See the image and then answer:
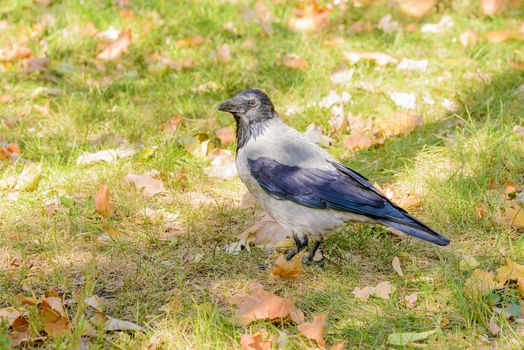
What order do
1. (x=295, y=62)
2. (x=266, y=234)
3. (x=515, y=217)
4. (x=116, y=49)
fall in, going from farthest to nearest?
1. (x=116, y=49)
2. (x=295, y=62)
3. (x=266, y=234)
4. (x=515, y=217)

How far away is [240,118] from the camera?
3.92m

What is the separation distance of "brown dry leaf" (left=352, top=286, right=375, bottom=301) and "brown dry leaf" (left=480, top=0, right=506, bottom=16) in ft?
14.7

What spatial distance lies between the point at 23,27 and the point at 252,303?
4.70 metres

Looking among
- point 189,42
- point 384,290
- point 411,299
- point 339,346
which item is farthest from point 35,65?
point 339,346

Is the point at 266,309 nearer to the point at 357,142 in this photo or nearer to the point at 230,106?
the point at 230,106

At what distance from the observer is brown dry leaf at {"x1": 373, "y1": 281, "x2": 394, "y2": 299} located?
3.15m

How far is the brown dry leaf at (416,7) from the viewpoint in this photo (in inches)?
278

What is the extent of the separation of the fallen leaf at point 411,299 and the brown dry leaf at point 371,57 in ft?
10.2

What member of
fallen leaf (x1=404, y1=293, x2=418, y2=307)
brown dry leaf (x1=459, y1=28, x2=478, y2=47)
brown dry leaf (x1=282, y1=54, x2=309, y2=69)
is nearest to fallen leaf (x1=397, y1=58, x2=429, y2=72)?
brown dry leaf (x1=459, y1=28, x2=478, y2=47)

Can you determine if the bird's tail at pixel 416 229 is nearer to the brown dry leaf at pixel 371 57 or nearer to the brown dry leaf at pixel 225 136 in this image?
the brown dry leaf at pixel 225 136

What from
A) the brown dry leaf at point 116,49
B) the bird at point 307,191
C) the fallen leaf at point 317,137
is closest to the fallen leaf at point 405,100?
the fallen leaf at point 317,137

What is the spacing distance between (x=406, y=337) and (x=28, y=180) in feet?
8.24

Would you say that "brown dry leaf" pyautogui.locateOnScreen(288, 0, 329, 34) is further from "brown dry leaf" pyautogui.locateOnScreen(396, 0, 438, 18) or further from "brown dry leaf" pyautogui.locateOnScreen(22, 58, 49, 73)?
"brown dry leaf" pyautogui.locateOnScreen(22, 58, 49, 73)

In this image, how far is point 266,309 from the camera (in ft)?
9.56
